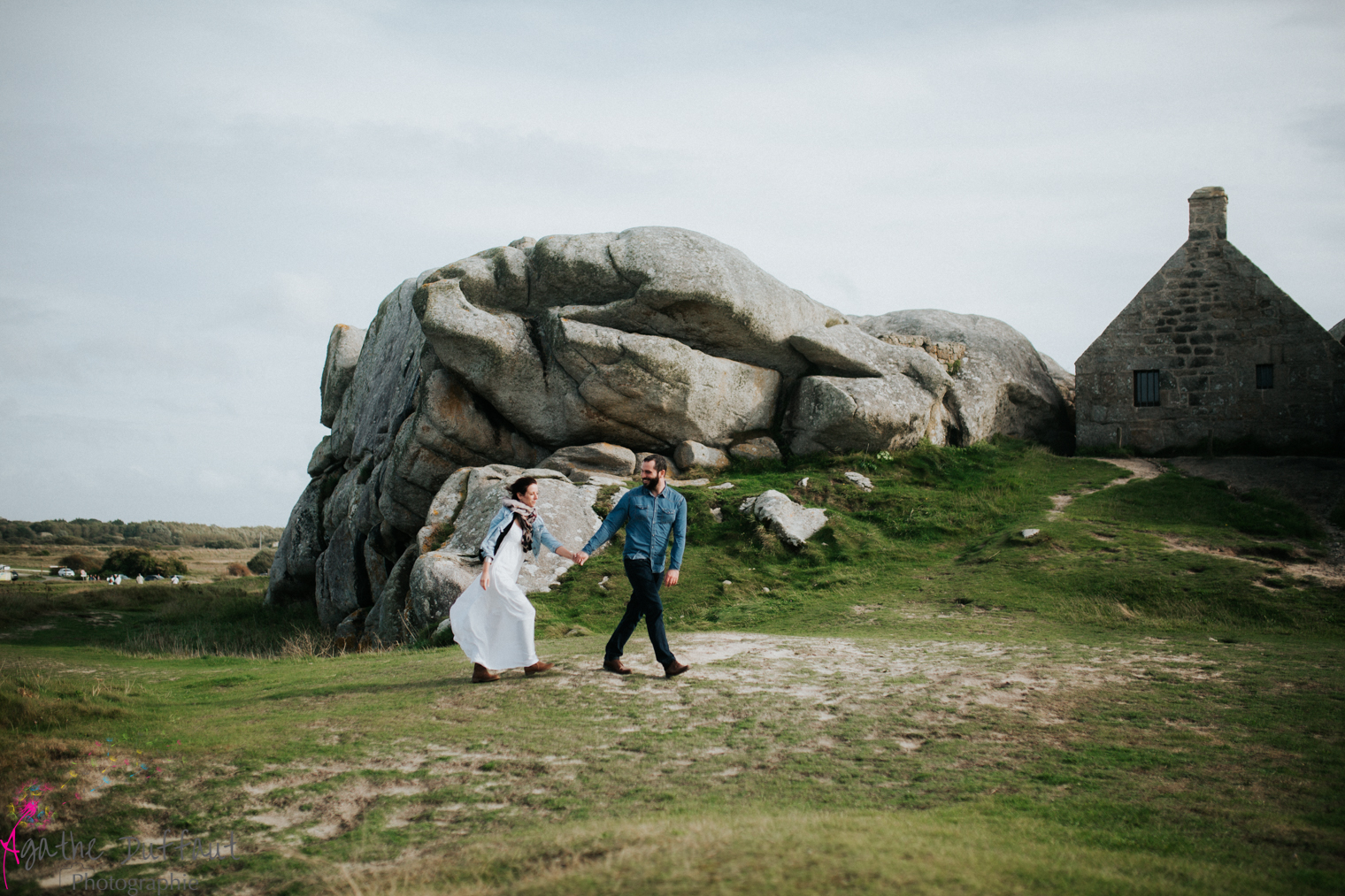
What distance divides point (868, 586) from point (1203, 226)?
17526 mm

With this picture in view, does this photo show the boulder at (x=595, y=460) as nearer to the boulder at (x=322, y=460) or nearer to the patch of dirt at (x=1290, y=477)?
the boulder at (x=322, y=460)

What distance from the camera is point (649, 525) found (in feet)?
30.3

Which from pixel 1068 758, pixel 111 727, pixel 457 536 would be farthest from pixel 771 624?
pixel 111 727

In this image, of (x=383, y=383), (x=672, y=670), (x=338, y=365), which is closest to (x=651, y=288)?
(x=383, y=383)

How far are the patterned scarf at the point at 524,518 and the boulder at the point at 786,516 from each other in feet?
27.7

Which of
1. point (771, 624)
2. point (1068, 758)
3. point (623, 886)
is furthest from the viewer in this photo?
point (771, 624)

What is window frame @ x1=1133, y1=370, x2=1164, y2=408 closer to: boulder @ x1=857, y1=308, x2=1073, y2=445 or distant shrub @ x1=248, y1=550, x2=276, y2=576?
boulder @ x1=857, y1=308, x2=1073, y2=445

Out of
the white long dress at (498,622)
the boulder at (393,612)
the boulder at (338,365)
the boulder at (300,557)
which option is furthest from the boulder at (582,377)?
the white long dress at (498,622)

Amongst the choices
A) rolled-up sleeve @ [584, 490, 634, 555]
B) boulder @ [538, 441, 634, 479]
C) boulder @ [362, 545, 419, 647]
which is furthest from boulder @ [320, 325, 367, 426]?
rolled-up sleeve @ [584, 490, 634, 555]

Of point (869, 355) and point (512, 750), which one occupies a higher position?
point (869, 355)

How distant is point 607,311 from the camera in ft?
69.3

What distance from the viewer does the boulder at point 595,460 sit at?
66.1 ft

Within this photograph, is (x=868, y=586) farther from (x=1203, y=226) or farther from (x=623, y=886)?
(x=1203, y=226)

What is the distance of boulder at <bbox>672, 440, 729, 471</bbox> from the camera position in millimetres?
20688
